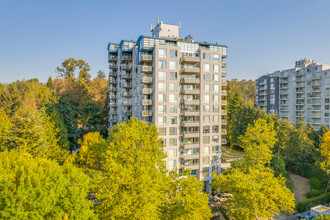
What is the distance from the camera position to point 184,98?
45.9 metres

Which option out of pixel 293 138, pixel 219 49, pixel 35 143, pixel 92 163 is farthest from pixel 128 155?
pixel 293 138

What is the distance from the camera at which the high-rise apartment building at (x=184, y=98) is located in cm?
4372

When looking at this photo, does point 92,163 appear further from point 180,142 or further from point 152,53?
point 152,53

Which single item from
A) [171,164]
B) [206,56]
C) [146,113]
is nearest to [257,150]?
[171,164]

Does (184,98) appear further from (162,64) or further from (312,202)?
(312,202)

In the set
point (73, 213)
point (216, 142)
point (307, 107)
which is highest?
point (307, 107)

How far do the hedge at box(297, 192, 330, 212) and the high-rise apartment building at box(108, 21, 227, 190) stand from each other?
53.3ft

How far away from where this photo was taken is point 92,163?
39062mm

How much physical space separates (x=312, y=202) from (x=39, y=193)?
45.1 metres

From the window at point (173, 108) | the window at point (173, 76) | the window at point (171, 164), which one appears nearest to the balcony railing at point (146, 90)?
the window at point (173, 76)

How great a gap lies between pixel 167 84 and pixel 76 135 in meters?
34.2

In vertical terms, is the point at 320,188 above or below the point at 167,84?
below

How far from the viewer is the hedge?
127ft

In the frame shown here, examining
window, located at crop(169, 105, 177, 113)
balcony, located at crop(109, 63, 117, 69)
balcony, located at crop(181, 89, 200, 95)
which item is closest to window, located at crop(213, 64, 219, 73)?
balcony, located at crop(181, 89, 200, 95)
